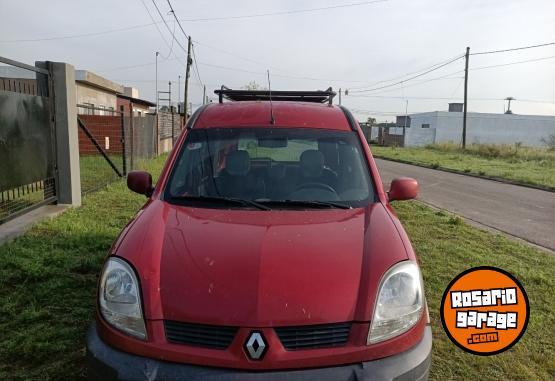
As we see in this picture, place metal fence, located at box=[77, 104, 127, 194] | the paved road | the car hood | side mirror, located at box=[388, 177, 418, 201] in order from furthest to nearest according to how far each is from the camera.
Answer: metal fence, located at box=[77, 104, 127, 194] → the paved road → side mirror, located at box=[388, 177, 418, 201] → the car hood

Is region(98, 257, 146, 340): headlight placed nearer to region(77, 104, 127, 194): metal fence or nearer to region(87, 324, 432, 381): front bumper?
region(87, 324, 432, 381): front bumper

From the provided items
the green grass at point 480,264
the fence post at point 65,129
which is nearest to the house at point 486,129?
the green grass at point 480,264

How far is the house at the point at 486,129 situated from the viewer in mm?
60219

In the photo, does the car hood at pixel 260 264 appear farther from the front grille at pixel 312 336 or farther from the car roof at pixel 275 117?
the car roof at pixel 275 117

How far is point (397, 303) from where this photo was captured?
230cm

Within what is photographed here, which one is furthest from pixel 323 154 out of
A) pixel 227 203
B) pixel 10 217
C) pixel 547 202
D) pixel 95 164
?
pixel 95 164

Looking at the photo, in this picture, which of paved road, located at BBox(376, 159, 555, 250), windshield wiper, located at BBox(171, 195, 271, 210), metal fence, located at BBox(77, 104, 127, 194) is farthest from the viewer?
metal fence, located at BBox(77, 104, 127, 194)

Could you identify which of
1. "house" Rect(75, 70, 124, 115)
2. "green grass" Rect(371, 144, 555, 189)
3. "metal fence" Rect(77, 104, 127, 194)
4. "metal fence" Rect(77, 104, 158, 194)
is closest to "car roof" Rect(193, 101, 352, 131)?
"metal fence" Rect(77, 104, 127, 194)

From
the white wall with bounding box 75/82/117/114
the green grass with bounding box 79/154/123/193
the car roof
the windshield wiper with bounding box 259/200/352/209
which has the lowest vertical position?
the green grass with bounding box 79/154/123/193

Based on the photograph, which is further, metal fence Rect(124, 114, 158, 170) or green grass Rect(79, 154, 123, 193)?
metal fence Rect(124, 114, 158, 170)

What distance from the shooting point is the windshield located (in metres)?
3.17

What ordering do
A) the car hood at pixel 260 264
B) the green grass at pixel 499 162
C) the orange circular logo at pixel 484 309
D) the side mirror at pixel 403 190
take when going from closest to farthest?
the car hood at pixel 260 264, the orange circular logo at pixel 484 309, the side mirror at pixel 403 190, the green grass at pixel 499 162

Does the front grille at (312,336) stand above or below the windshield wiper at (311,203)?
below

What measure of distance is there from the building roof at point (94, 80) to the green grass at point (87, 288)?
1489 centimetres
